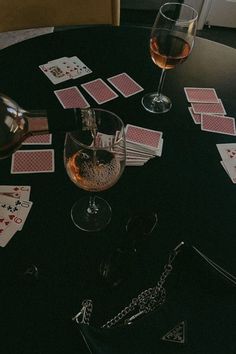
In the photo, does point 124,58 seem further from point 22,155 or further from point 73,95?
point 22,155

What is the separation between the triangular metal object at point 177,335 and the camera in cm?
65

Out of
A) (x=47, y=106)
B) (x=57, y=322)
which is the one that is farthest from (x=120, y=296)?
(x=47, y=106)

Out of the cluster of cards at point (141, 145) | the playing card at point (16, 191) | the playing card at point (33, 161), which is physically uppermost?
the cluster of cards at point (141, 145)

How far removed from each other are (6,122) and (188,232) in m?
0.46

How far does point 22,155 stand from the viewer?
0.94m

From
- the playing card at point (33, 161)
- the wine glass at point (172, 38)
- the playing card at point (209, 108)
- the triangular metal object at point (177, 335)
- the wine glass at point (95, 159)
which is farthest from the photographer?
the playing card at point (209, 108)

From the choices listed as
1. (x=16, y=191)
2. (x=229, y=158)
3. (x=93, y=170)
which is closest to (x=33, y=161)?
(x=16, y=191)

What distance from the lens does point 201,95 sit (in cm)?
117

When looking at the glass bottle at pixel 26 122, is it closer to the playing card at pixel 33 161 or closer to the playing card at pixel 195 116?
the playing card at pixel 33 161

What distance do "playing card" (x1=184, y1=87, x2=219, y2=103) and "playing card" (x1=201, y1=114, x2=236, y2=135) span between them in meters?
0.07

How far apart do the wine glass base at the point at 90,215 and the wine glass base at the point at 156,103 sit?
1.20ft

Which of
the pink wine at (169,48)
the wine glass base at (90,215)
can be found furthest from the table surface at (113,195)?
the pink wine at (169,48)

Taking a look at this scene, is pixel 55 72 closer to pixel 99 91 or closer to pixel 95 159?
pixel 99 91

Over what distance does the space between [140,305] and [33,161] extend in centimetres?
44
